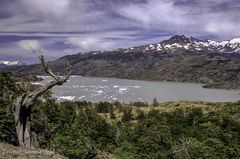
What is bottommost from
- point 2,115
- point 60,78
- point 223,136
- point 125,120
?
point 125,120

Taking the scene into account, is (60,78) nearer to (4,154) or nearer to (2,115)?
(4,154)

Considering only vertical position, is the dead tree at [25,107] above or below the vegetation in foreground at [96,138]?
above

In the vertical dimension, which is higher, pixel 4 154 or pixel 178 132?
pixel 4 154

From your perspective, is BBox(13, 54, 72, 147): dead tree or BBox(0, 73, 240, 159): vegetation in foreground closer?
BBox(13, 54, 72, 147): dead tree

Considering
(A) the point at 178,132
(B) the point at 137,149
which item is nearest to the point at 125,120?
(A) the point at 178,132

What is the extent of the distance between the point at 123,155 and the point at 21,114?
74.5 ft

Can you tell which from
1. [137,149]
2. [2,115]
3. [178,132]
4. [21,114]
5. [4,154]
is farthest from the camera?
[178,132]

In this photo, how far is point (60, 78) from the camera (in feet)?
65.6

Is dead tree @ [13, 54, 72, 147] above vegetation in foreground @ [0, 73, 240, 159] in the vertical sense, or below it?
above

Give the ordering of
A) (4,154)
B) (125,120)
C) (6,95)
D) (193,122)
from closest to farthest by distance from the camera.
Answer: (4,154), (6,95), (193,122), (125,120)

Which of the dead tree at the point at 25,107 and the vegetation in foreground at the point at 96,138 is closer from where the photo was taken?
the dead tree at the point at 25,107

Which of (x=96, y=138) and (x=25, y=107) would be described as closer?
(x=25, y=107)

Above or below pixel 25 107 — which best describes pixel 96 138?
below

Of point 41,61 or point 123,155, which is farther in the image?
point 123,155
